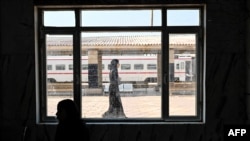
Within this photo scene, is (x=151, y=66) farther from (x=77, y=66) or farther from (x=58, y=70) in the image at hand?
(x=58, y=70)

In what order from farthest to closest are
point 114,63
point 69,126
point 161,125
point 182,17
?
point 114,63
point 182,17
point 161,125
point 69,126

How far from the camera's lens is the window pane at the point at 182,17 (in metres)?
5.16

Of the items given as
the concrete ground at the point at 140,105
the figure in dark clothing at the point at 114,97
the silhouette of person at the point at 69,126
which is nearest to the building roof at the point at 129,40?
the figure in dark clothing at the point at 114,97

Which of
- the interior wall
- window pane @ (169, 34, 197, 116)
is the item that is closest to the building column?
the interior wall

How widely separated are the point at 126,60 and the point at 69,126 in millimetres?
2521

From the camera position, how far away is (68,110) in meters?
2.91

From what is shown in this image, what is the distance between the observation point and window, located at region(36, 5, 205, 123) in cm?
517

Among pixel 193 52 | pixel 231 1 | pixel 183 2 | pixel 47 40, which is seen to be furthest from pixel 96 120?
pixel 231 1

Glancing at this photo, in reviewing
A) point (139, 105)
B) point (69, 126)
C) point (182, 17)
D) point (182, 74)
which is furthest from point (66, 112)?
point (182, 17)

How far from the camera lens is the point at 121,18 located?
5.18 m

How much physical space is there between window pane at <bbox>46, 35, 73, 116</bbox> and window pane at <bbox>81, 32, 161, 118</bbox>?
0.24 meters

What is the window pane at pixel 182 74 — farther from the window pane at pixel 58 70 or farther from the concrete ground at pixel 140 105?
the window pane at pixel 58 70

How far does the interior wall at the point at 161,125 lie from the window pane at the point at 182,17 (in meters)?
0.23

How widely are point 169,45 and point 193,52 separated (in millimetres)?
404
